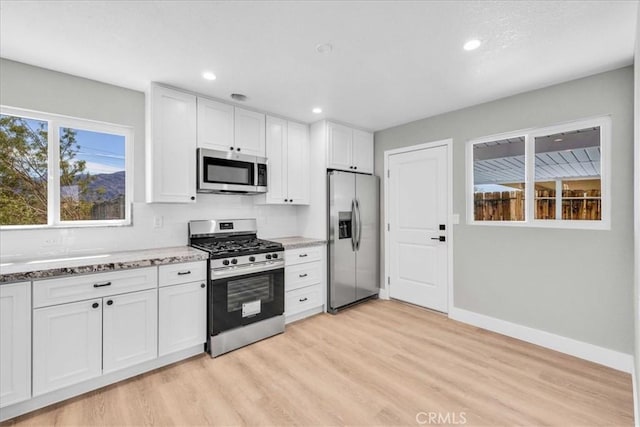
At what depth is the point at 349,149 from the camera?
3.98 metres

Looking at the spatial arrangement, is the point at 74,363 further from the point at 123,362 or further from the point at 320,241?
the point at 320,241

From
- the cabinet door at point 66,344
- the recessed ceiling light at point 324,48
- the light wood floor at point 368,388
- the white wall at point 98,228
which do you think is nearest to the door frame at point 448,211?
the light wood floor at point 368,388

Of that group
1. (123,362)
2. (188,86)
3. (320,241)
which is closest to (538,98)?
(320,241)

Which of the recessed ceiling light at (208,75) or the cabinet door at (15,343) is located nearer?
the cabinet door at (15,343)

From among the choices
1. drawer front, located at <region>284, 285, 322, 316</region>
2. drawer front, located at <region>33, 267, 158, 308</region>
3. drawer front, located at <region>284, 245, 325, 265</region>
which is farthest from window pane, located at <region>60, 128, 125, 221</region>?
drawer front, located at <region>284, 285, 322, 316</region>

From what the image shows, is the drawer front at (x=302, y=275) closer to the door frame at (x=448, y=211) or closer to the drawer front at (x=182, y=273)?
the drawer front at (x=182, y=273)

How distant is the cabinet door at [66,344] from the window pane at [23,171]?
990 millimetres

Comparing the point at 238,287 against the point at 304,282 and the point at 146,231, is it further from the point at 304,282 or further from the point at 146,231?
the point at 146,231

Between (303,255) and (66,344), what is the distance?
7.12 ft

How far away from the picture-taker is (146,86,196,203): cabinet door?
2.68 m

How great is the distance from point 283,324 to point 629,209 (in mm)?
3250

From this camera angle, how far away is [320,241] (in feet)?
11.9

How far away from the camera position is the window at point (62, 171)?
2.35 metres

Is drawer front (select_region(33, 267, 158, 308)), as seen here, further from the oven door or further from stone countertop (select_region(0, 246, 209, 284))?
the oven door
